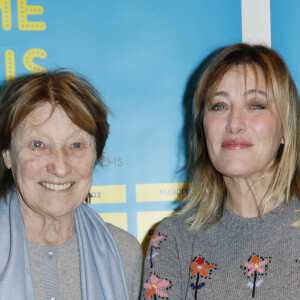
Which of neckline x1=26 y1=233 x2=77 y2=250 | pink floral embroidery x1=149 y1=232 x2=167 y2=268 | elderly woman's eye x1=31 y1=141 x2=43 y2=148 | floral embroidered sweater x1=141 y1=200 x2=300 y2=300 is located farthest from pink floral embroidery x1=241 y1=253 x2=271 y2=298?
elderly woman's eye x1=31 y1=141 x2=43 y2=148

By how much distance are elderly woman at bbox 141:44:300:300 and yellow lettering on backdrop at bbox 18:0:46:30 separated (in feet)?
2.98

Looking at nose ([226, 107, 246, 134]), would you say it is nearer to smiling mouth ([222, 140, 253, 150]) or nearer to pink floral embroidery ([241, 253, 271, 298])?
smiling mouth ([222, 140, 253, 150])

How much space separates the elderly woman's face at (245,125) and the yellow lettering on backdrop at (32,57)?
0.96 metres

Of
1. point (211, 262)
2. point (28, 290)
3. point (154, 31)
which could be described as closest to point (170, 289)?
point (211, 262)

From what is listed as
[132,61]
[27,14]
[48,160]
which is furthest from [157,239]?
[27,14]

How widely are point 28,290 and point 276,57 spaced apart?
1286 mm

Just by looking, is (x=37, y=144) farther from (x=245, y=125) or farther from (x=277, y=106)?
(x=277, y=106)

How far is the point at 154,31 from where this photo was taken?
8.00 ft

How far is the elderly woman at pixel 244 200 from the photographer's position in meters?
1.79

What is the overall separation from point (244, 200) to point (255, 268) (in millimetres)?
289

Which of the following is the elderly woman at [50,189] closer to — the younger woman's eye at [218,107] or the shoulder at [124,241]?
the shoulder at [124,241]

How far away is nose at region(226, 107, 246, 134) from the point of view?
1.82m

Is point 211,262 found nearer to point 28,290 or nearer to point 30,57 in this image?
point 28,290

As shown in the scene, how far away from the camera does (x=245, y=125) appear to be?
1.82m
